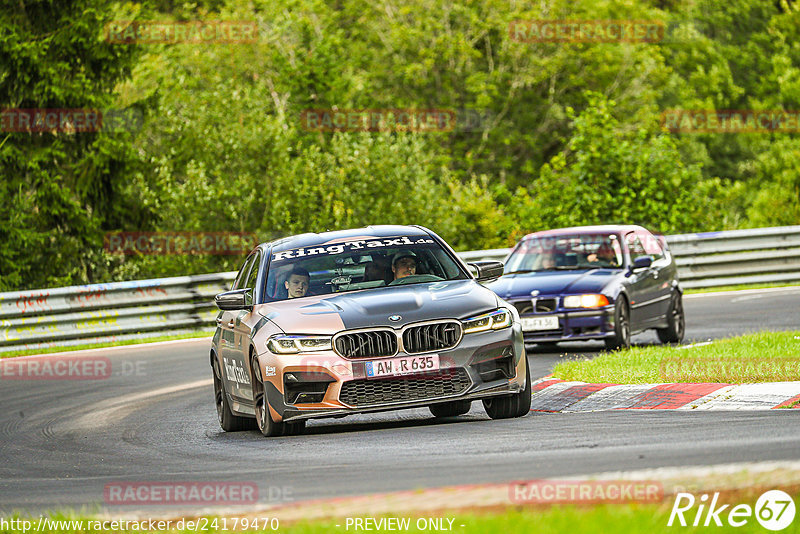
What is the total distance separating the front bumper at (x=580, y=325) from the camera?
15.7 meters

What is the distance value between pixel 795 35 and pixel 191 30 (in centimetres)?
3579

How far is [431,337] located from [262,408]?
4.99 ft

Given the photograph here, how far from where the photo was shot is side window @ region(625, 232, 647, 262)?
57.4 ft

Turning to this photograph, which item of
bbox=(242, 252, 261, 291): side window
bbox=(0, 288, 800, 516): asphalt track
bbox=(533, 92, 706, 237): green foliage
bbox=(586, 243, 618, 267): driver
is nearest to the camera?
bbox=(0, 288, 800, 516): asphalt track

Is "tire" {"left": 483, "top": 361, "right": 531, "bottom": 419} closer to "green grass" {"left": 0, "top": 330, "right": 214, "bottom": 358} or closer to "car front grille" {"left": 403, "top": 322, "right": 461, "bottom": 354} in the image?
"car front grille" {"left": 403, "top": 322, "right": 461, "bottom": 354}

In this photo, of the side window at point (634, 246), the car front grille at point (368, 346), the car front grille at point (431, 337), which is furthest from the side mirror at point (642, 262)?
the car front grille at point (368, 346)

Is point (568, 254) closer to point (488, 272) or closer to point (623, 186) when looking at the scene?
point (488, 272)

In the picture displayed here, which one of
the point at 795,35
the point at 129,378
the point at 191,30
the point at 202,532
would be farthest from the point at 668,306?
the point at 795,35

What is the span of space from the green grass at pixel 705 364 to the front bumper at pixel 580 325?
1.10 meters

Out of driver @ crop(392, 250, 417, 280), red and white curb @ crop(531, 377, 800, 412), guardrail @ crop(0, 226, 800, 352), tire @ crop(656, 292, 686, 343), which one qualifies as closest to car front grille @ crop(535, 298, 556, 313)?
tire @ crop(656, 292, 686, 343)

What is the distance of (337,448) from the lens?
8977 mm

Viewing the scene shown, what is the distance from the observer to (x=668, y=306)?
56.9ft

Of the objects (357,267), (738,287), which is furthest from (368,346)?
(738,287)

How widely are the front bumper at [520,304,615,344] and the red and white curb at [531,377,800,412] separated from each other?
382 cm
